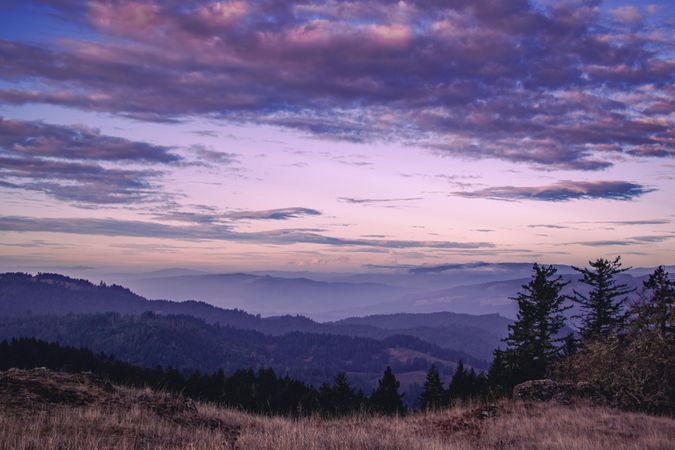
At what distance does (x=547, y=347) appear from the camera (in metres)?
43.8

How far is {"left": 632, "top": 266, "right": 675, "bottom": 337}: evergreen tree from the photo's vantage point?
22078 mm

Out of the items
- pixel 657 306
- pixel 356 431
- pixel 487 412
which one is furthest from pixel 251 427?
pixel 657 306

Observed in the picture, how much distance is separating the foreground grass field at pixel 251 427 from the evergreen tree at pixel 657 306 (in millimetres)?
6125

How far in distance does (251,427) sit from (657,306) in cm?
1960

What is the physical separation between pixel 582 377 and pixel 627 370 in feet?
14.9

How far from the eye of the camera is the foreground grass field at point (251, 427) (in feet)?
31.6

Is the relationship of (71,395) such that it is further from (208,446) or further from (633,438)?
(633,438)

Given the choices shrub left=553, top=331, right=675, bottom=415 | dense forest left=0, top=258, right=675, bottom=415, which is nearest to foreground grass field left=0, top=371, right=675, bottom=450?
shrub left=553, top=331, right=675, bottom=415

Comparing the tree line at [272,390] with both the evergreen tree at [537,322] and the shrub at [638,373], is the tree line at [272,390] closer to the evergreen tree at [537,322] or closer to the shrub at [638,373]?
the evergreen tree at [537,322]

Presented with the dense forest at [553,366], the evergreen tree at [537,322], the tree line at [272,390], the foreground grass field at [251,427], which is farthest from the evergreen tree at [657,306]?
the evergreen tree at [537,322]

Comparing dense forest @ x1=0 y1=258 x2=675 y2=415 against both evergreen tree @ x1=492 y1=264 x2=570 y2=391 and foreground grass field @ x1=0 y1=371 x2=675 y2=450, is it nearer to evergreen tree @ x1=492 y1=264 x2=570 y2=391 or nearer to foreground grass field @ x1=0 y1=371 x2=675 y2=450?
evergreen tree @ x1=492 y1=264 x2=570 y2=391

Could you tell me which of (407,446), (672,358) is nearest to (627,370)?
(672,358)

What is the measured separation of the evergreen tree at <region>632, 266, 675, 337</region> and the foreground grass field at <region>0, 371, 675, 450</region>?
20.1 feet

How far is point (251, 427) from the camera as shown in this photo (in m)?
Result: 13.8
